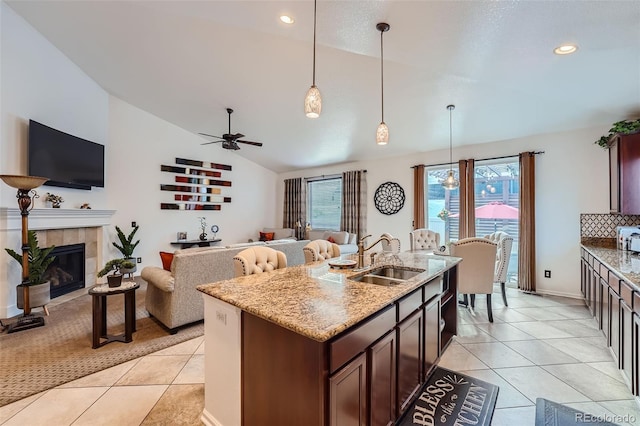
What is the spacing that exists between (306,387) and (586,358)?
2.97 m

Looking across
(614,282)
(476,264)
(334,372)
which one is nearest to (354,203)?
(476,264)

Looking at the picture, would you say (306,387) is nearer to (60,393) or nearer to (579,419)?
(579,419)

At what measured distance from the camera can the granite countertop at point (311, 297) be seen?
1.20 metres

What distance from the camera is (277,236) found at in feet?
25.6

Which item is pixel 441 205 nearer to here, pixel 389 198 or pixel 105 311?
pixel 389 198

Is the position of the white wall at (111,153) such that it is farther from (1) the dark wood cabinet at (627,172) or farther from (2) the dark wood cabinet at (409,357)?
(1) the dark wood cabinet at (627,172)

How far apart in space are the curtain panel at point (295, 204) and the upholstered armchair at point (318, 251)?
4583mm

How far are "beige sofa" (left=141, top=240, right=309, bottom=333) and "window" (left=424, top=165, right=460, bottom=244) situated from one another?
4.08 metres

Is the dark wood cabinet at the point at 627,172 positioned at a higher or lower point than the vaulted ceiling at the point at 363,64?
lower

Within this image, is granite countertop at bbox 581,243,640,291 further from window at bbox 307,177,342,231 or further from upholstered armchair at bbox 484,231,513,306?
window at bbox 307,177,342,231

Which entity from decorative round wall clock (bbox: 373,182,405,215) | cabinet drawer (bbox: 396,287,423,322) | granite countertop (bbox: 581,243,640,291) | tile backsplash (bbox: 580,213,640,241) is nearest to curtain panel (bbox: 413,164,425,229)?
decorative round wall clock (bbox: 373,182,405,215)

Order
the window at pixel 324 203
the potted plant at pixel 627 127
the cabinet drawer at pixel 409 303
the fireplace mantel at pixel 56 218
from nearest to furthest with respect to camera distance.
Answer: the cabinet drawer at pixel 409 303, the potted plant at pixel 627 127, the fireplace mantel at pixel 56 218, the window at pixel 324 203

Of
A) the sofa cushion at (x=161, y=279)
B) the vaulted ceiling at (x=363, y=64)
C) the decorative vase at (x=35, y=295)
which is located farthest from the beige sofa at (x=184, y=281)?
the vaulted ceiling at (x=363, y=64)

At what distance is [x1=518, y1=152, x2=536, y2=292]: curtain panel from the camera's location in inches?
180
